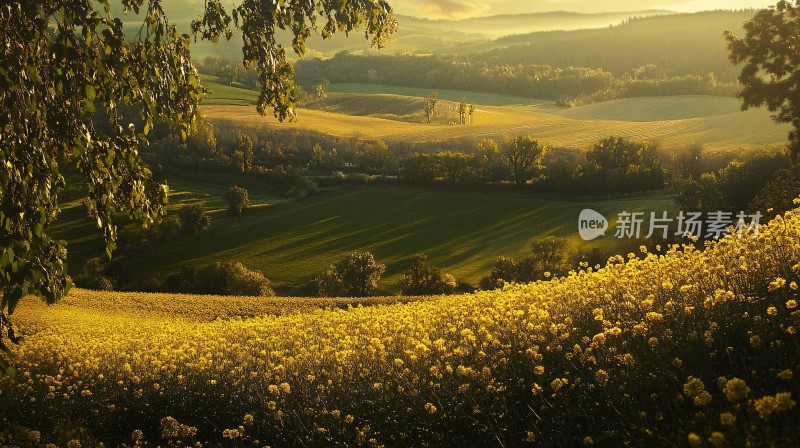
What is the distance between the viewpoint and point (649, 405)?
5.63m

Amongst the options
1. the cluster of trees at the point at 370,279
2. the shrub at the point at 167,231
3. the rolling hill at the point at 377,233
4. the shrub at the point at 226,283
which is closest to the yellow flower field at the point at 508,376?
the cluster of trees at the point at 370,279

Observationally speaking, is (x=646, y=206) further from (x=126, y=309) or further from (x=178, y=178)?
(x=178, y=178)

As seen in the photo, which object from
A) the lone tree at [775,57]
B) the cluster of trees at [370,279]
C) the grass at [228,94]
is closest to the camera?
the lone tree at [775,57]

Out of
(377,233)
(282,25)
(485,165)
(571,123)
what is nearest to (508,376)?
(282,25)

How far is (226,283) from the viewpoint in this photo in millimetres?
52094

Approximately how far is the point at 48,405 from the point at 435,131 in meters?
115

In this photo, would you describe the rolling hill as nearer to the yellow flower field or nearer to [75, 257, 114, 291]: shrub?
[75, 257, 114, 291]: shrub

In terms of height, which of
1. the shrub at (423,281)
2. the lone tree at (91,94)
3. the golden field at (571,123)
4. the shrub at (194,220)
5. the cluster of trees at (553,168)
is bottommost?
the shrub at (423,281)

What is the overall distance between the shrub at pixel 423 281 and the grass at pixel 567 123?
33608 millimetres

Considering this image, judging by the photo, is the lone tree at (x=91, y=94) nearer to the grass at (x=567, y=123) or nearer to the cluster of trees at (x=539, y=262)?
the cluster of trees at (x=539, y=262)

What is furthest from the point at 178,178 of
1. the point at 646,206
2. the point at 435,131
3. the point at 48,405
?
the point at 48,405

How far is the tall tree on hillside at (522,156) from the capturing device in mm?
76812

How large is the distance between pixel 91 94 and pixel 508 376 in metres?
5.22

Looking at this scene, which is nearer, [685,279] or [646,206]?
[685,279]
